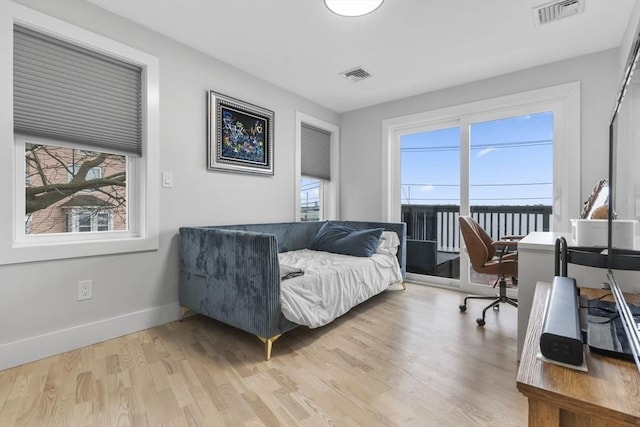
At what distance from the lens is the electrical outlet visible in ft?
6.70

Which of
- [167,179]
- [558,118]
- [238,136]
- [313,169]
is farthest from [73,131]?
[558,118]

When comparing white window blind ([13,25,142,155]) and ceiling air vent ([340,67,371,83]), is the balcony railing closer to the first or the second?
ceiling air vent ([340,67,371,83])

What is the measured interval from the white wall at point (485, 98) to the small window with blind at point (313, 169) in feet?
0.95

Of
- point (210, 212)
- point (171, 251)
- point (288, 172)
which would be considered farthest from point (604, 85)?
Result: point (171, 251)

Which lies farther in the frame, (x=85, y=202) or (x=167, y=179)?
(x=167, y=179)

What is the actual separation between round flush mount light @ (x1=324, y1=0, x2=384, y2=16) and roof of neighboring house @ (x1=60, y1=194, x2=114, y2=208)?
2204 millimetres

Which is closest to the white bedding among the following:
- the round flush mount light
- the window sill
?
the window sill

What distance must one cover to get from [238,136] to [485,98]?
2.70 meters

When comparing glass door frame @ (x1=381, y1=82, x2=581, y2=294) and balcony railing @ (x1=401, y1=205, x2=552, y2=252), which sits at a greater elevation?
glass door frame @ (x1=381, y1=82, x2=581, y2=294)

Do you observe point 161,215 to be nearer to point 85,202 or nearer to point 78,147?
point 85,202

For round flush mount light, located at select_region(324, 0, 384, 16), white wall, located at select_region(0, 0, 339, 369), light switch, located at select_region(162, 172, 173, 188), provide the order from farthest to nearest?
light switch, located at select_region(162, 172, 173, 188), round flush mount light, located at select_region(324, 0, 384, 16), white wall, located at select_region(0, 0, 339, 369)

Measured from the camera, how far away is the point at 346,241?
10.6ft

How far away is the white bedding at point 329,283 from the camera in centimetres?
202

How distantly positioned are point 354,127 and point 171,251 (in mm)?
2951
